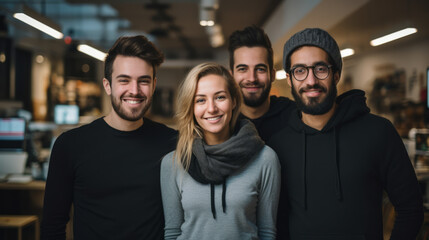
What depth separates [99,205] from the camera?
6.20 feet

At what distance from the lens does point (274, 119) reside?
89.2 inches

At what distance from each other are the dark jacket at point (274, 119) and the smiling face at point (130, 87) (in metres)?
0.62

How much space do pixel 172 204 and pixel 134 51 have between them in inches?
31.8

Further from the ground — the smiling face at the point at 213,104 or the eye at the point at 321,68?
the eye at the point at 321,68

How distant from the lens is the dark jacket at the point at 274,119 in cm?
219

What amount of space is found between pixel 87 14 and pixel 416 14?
8.09 metres

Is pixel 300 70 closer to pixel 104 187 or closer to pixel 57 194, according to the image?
pixel 104 187

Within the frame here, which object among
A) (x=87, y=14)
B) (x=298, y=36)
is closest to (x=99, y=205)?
(x=298, y=36)

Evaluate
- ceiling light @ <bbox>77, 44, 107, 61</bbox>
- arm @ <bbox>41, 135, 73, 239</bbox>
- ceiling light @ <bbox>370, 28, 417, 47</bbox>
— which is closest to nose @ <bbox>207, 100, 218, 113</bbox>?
arm @ <bbox>41, 135, 73, 239</bbox>

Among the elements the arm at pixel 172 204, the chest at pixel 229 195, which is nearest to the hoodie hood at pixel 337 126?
the chest at pixel 229 195

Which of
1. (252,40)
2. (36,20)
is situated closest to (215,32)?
(36,20)

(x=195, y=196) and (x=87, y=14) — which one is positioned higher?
(x=87, y=14)

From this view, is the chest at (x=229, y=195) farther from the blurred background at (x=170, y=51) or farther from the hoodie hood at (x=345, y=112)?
the blurred background at (x=170, y=51)

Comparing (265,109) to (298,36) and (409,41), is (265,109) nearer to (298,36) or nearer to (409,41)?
(298,36)
